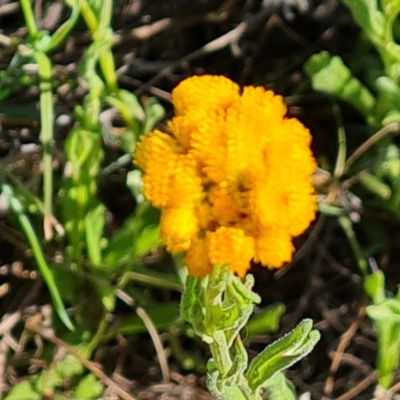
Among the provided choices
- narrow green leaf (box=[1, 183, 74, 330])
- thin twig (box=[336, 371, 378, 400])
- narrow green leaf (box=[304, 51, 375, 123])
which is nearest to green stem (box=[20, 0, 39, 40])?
narrow green leaf (box=[1, 183, 74, 330])

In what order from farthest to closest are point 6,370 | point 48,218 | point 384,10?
1. point 6,370
2. point 48,218
3. point 384,10

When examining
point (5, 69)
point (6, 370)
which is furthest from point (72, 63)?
point (6, 370)

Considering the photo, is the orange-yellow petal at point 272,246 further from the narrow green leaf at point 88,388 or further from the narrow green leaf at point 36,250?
the narrow green leaf at point 88,388

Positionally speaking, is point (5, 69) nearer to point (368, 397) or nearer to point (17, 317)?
point (17, 317)

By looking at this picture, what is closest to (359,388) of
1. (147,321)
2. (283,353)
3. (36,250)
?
(147,321)

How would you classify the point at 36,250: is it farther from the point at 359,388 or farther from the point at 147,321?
the point at 359,388

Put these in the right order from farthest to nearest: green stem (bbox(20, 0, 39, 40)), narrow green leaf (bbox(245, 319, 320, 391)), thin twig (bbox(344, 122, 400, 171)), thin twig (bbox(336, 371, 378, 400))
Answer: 1. thin twig (bbox(336, 371, 378, 400))
2. thin twig (bbox(344, 122, 400, 171))
3. green stem (bbox(20, 0, 39, 40))
4. narrow green leaf (bbox(245, 319, 320, 391))

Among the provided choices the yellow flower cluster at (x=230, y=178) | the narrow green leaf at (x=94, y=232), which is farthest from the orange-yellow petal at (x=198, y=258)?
the narrow green leaf at (x=94, y=232)

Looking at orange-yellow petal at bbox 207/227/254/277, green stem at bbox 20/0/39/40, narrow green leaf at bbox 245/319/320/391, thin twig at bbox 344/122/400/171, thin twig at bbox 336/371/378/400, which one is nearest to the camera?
orange-yellow petal at bbox 207/227/254/277

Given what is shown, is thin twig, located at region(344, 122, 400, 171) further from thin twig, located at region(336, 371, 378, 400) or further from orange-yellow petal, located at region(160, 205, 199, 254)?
orange-yellow petal, located at region(160, 205, 199, 254)
